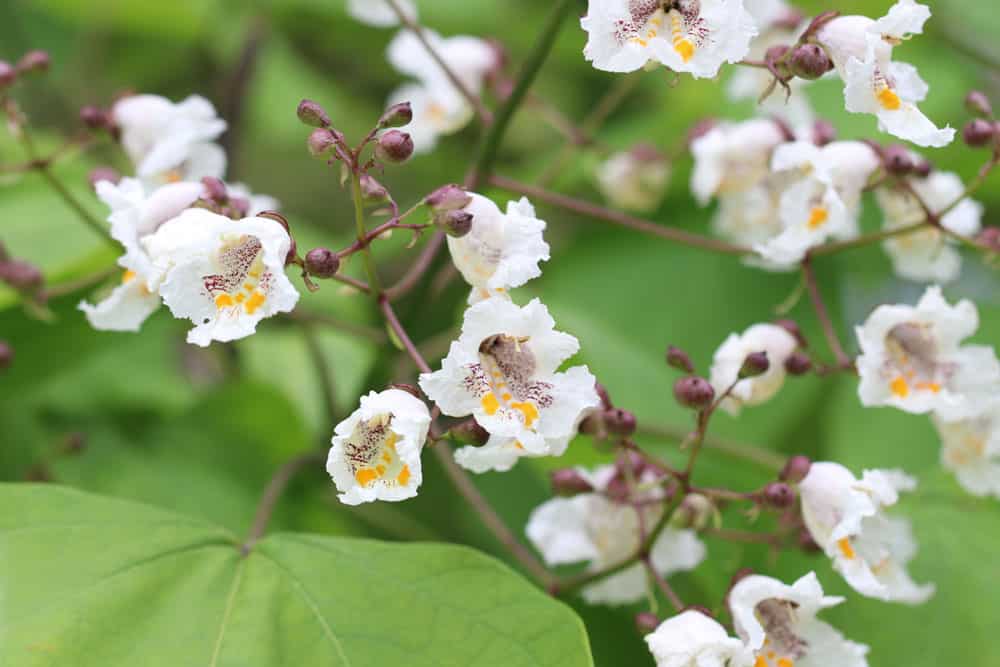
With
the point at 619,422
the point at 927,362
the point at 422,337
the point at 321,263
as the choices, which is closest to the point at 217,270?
the point at 321,263

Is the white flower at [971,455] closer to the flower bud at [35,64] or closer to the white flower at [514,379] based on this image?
the white flower at [514,379]

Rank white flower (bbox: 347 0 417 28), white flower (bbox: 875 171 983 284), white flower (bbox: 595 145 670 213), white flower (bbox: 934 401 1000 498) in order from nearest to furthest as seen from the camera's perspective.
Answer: white flower (bbox: 934 401 1000 498) → white flower (bbox: 875 171 983 284) → white flower (bbox: 347 0 417 28) → white flower (bbox: 595 145 670 213)

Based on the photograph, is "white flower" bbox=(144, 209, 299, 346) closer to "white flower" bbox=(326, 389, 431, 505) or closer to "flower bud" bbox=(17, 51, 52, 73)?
"white flower" bbox=(326, 389, 431, 505)

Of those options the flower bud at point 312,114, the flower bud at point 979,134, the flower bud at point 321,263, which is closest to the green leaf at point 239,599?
the flower bud at point 321,263

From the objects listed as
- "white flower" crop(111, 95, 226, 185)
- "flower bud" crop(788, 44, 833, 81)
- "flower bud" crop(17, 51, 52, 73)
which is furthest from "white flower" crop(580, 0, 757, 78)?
"flower bud" crop(17, 51, 52, 73)

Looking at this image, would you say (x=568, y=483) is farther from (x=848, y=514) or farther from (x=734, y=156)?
(x=734, y=156)

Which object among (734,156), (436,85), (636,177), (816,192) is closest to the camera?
(816,192)
